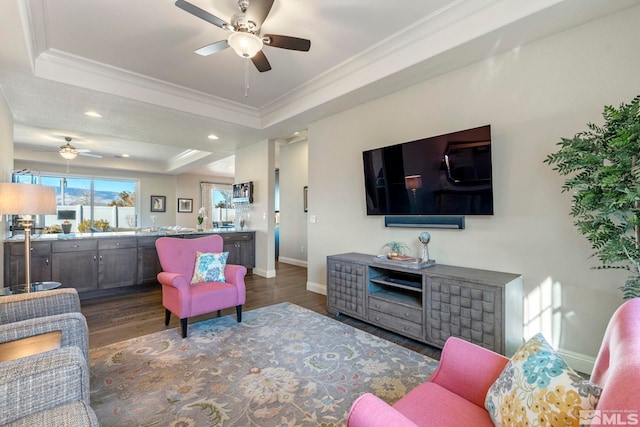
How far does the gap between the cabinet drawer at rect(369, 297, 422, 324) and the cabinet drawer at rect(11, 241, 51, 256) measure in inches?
163

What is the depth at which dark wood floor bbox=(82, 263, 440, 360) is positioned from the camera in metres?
2.81

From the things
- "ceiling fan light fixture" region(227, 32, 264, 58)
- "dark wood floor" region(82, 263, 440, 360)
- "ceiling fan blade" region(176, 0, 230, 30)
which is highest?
"ceiling fan blade" region(176, 0, 230, 30)

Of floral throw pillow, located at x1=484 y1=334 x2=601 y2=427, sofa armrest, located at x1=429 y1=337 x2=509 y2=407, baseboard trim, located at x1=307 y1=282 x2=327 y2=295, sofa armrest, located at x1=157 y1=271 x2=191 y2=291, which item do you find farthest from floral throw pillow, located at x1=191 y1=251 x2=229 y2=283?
floral throw pillow, located at x1=484 y1=334 x2=601 y2=427

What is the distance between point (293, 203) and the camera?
6.83 metres

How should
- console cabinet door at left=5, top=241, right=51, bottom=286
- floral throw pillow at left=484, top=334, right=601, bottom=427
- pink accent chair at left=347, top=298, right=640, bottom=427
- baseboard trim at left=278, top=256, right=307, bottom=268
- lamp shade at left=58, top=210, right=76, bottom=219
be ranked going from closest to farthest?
pink accent chair at left=347, top=298, right=640, bottom=427
floral throw pillow at left=484, top=334, right=601, bottom=427
console cabinet door at left=5, top=241, right=51, bottom=286
baseboard trim at left=278, top=256, right=307, bottom=268
lamp shade at left=58, top=210, right=76, bottom=219

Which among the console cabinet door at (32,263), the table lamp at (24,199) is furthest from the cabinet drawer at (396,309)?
the console cabinet door at (32,263)

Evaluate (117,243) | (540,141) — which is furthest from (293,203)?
(540,141)

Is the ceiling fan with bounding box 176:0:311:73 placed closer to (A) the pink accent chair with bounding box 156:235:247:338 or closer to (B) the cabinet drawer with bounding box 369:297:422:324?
(A) the pink accent chair with bounding box 156:235:247:338

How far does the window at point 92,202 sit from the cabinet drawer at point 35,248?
4.12 metres

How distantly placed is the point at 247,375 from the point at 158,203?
28.9 feet

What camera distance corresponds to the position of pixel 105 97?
134 inches

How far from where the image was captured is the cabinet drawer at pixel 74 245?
12.5 ft

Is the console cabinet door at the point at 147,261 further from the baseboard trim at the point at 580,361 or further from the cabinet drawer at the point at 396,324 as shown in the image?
the baseboard trim at the point at 580,361

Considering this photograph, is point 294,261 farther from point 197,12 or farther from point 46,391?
point 46,391
